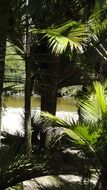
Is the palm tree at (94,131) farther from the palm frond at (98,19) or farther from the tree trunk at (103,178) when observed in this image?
the palm frond at (98,19)

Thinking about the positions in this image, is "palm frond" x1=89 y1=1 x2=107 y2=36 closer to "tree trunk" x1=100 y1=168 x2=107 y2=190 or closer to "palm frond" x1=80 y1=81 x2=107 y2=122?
"palm frond" x1=80 y1=81 x2=107 y2=122

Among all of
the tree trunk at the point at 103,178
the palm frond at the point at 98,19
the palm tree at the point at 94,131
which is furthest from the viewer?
the palm frond at the point at 98,19

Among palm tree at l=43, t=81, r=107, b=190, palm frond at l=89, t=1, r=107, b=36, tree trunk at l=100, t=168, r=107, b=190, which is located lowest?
tree trunk at l=100, t=168, r=107, b=190

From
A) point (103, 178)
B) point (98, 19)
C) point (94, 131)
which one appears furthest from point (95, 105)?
point (98, 19)

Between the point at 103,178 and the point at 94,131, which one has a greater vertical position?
the point at 94,131

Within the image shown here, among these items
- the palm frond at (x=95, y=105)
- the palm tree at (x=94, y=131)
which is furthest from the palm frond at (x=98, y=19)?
the palm tree at (x=94, y=131)

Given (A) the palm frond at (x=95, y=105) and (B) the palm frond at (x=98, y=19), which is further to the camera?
(B) the palm frond at (x=98, y=19)

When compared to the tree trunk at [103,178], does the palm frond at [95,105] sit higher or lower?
higher

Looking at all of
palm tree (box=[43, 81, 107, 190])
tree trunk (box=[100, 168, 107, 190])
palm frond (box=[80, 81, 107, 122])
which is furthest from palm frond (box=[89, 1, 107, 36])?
tree trunk (box=[100, 168, 107, 190])

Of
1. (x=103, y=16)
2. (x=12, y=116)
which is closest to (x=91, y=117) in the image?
(x=103, y=16)

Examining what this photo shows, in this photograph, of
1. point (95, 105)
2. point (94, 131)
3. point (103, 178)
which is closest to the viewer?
point (94, 131)

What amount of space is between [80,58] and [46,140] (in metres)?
2.30

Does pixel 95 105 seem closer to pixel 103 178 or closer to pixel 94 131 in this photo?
pixel 94 131

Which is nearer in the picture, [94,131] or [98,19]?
[94,131]
